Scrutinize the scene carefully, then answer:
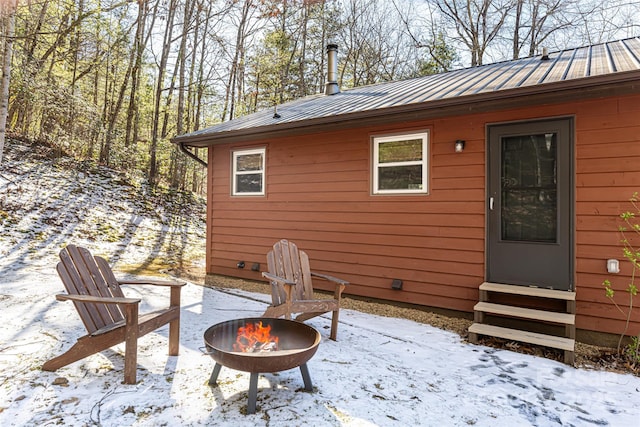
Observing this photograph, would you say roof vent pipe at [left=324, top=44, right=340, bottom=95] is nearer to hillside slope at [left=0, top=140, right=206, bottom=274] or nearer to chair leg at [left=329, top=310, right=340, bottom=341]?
hillside slope at [left=0, top=140, right=206, bottom=274]

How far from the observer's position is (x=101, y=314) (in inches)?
99.7

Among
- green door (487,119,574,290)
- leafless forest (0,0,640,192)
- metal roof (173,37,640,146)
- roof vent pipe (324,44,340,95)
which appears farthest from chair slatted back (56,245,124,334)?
leafless forest (0,0,640,192)

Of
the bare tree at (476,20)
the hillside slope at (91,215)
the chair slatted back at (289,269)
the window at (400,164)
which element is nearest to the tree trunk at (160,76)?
the hillside slope at (91,215)

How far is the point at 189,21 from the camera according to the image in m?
12.6

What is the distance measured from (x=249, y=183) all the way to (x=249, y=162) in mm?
355

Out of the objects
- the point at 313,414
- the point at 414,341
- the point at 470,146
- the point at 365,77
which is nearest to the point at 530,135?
the point at 470,146

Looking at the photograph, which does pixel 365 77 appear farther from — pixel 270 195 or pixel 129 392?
pixel 129 392

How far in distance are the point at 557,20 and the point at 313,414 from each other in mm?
13349

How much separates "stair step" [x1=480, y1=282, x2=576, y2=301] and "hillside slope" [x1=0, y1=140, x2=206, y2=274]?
5.12 m

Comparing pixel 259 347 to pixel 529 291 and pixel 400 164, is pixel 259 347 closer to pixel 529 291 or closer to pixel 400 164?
pixel 529 291

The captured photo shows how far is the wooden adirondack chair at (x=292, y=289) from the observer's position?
3.15 metres

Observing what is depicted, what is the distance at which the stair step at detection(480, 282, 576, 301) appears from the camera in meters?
3.34

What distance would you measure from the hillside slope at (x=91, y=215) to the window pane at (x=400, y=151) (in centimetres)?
422

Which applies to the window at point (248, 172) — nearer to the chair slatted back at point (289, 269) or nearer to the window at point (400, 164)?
the window at point (400, 164)
